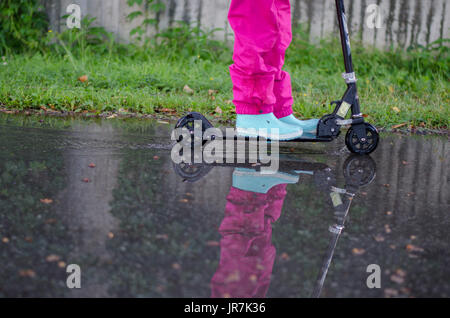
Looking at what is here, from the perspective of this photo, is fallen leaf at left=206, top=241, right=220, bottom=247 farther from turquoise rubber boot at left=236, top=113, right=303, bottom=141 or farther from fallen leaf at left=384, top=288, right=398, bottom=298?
turquoise rubber boot at left=236, top=113, right=303, bottom=141

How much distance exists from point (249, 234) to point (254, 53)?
4.42 ft

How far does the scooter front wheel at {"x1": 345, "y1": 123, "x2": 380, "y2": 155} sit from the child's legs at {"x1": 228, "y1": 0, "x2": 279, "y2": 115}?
52 centimetres

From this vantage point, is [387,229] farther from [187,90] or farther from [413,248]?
[187,90]

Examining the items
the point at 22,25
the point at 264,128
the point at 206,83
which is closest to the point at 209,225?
the point at 264,128

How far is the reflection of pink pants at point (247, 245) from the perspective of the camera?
68.2 inches

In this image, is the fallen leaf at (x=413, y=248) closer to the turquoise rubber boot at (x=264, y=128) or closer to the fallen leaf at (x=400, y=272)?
the fallen leaf at (x=400, y=272)

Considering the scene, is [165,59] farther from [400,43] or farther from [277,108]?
[277,108]

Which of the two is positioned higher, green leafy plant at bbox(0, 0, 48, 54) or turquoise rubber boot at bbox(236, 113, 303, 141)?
green leafy plant at bbox(0, 0, 48, 54)

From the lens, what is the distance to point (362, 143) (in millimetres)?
3516

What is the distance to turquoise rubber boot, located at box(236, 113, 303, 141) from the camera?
3.33 meters

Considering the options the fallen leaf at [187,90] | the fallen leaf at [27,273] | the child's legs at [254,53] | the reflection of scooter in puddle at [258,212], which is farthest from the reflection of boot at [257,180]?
the fallen leaf at [187,90]

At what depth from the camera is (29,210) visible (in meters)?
2.24

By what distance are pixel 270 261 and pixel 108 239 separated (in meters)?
0.55

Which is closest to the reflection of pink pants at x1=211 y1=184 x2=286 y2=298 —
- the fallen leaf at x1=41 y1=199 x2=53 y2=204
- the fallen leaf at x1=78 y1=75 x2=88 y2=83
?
the fallen leaf at x1=41 y1=199 x2=53 y2=204
